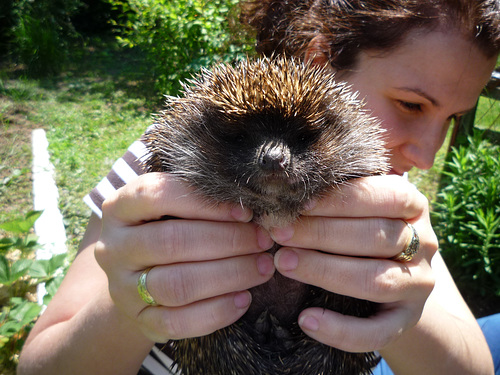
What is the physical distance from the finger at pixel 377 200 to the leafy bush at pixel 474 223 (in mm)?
2044

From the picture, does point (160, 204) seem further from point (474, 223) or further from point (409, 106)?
point (474, 223)

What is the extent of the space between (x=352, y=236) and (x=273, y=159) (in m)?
0.32

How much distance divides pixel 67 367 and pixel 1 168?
82.6 inches

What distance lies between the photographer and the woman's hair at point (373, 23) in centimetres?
148

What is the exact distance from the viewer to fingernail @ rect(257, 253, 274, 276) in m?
1.18

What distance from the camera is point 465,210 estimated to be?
10.1 ft

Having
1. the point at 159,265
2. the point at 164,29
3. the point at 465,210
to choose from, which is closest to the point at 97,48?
the point at 164,29

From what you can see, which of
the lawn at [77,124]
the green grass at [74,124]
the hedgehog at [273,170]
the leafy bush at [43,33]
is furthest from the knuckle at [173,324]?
the leafy bush at [43,33]

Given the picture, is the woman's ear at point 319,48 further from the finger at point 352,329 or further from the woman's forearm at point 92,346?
the woman's forearm at point 92,346

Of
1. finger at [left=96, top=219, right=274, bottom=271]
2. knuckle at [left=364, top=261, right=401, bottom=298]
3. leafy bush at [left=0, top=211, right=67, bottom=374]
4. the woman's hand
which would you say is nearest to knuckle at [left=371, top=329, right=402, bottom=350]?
the woman's hand

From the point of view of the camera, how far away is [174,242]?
42.8 inches

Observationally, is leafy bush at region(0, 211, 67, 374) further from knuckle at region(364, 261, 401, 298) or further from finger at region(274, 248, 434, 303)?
knuckle at region(364, 261, 401, 298)

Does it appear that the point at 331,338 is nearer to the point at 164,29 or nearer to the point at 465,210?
the point at 465,210

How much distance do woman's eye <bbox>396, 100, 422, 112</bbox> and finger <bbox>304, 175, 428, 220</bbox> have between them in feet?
1.82
